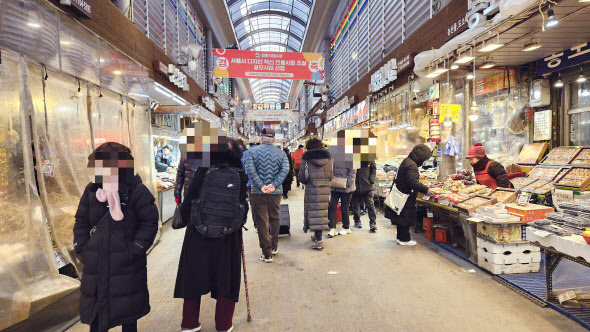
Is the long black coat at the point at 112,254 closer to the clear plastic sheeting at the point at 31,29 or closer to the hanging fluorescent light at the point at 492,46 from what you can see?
the clear plastic sheeting at the point at 31,29

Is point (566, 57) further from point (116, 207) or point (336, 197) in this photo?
point (116, 207)

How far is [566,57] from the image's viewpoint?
571cm

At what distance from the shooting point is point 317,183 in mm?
5332

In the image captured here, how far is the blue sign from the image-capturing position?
5.39 metres

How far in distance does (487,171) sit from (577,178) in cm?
127

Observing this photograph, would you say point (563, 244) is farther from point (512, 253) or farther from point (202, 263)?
point (202, 263)

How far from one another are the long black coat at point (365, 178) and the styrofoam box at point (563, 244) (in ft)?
10.3

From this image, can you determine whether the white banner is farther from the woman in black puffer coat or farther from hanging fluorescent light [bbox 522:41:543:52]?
hanging fluorescent light [bbox 522:41:543:52]

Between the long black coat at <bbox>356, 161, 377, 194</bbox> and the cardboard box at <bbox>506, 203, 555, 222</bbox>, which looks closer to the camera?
the cardboard box at <bbox>506, 203, 555, 222</bbox>

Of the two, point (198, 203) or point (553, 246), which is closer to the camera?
point (198, 203)

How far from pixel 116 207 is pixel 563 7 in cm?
536

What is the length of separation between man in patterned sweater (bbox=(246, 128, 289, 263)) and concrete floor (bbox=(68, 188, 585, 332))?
0.57 metres

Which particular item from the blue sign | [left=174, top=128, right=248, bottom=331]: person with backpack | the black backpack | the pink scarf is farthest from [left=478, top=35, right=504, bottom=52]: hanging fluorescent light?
the pink scarf

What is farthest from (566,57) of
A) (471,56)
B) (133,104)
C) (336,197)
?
(133,104)
